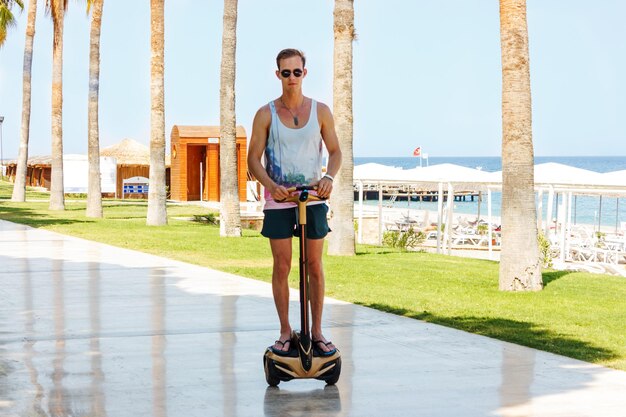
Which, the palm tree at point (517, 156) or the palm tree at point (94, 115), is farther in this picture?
the palm tree at point (94, 115)

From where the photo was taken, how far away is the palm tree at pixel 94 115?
1217 inches

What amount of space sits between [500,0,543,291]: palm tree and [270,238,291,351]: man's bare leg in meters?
6.20

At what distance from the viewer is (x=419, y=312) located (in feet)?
33.3

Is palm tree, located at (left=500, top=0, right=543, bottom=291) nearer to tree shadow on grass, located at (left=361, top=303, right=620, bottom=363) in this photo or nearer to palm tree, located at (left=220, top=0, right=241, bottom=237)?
tree shadow on grass, located at (left=361, top=303, right=620, bottom=363)

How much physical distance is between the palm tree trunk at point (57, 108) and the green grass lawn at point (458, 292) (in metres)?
12.9

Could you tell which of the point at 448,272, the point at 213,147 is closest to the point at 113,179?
the point at 213,147

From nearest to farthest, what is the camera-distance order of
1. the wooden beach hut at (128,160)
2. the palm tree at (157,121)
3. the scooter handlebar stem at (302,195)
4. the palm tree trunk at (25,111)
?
the scooter handlebar stem at (302,195) < the palm tree at (157,121) < the palm tree trunk at (25,111) < the wooden beach hut at (128,160)

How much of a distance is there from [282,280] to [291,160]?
0.74 metres

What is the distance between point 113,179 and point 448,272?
41190mm

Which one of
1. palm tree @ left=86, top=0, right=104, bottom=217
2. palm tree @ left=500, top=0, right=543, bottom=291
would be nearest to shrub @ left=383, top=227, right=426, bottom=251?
palm tree @ left=86, top=0, right=104, bottom=217

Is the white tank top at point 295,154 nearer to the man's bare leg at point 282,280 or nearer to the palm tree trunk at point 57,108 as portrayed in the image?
the man's bare leg at point 282,280

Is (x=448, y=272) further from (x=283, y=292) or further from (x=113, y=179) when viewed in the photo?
(x=113, y=179)

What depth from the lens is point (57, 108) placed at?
117 feet

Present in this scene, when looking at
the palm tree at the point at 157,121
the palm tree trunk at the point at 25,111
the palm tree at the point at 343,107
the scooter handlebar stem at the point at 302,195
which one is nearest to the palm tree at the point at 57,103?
the palm tree trunk at the point at 25,111
